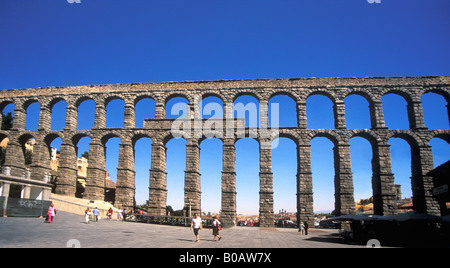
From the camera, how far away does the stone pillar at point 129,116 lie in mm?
33656

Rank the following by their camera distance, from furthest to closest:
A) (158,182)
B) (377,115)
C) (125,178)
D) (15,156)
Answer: (15,156), (125,178), (158,182), (377,115)

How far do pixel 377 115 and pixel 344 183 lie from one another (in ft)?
25.7

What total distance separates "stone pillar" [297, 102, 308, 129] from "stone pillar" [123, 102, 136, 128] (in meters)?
17.9

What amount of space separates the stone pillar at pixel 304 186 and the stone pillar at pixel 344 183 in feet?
8.94

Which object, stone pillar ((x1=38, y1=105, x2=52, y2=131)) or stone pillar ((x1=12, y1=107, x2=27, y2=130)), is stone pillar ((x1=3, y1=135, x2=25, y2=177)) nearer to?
stone pillar ((x1=12, y1=107, x2=27, y2=130))

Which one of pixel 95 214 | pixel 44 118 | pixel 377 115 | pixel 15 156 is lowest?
pixel 95 214

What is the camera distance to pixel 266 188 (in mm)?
29953

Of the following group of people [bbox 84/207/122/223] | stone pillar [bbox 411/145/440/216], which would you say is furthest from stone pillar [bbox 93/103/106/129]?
stone pillar [bbox 411/145/440/216]

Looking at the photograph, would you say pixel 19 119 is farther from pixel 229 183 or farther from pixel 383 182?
pixel 383 182

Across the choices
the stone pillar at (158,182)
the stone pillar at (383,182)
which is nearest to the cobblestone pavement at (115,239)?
the stone pillar at (158,182)


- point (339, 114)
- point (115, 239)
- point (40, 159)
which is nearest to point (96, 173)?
point (40, 159)
